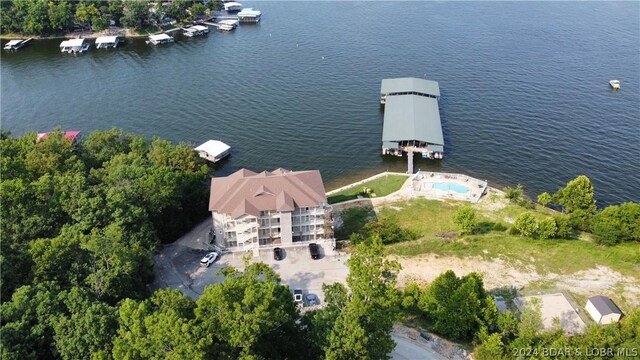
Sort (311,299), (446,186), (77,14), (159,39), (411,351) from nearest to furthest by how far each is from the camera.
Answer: (411,351) < (311,299) < (446,186) < (159,39) < (77,14)

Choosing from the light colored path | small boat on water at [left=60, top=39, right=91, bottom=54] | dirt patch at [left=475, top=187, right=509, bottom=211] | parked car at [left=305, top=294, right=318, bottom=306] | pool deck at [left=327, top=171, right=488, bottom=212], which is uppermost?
small boat on water at [left=60, top=39, right=91, bottom=54]

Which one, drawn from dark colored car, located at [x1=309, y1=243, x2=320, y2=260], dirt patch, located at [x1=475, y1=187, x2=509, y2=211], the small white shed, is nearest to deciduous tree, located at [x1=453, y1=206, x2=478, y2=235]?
dirt patch, located at [x1=475, y1=187, x2=509, y2=211]

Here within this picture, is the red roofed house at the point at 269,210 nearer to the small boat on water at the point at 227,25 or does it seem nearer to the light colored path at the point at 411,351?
the light colored path at the point at 411,351

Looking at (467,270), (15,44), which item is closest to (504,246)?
(467,270)

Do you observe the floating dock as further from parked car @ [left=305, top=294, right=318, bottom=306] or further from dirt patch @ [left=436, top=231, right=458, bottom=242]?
dirt patch @ [left=436, top=231, right=458, bottom=242]

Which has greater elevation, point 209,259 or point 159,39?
point 159,39

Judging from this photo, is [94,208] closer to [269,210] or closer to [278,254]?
[269,210]
